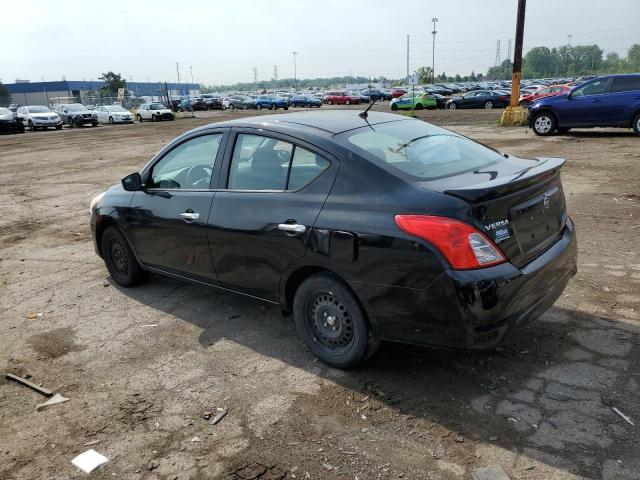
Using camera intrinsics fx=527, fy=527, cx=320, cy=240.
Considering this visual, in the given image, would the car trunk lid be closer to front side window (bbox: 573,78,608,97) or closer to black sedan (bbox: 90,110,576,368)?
black sedan (bbox: 90,110,576,368)

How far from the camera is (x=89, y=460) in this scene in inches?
114

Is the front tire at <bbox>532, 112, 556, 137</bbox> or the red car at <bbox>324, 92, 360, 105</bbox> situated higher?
the red car at <bbox>324, 92, 360, 105</bbox>

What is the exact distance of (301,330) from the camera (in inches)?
148

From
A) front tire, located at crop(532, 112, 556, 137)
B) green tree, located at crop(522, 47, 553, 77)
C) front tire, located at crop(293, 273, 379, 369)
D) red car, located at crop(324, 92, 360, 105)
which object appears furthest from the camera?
green tree, located at crop(522, 47, 553, 77)

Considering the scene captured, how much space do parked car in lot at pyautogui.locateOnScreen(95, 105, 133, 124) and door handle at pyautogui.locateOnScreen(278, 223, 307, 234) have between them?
136ft

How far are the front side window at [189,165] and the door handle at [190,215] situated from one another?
8.7 inches

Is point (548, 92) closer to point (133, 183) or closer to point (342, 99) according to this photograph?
point (133, 183)

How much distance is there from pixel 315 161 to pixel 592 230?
14.4 ft

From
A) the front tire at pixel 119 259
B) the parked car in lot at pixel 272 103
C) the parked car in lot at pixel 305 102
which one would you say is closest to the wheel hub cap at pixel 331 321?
the front tire at pixel 119 259

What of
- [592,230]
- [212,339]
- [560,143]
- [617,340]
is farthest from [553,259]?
[560,143]

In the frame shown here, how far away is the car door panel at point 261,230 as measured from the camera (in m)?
3.51

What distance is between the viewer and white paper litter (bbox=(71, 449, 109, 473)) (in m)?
2.83

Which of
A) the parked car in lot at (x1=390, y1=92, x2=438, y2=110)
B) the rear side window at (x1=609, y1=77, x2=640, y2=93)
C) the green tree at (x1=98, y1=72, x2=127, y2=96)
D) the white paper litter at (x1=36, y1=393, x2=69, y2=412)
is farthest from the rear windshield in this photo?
the green tree at (x1=98, y1=72, x2=127, y2=96)

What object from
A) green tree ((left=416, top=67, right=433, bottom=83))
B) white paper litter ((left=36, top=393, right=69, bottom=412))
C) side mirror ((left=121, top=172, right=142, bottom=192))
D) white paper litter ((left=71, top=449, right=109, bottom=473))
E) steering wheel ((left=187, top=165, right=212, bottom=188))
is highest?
green tree ((left=416, top=67, right=433, bottom=83))
